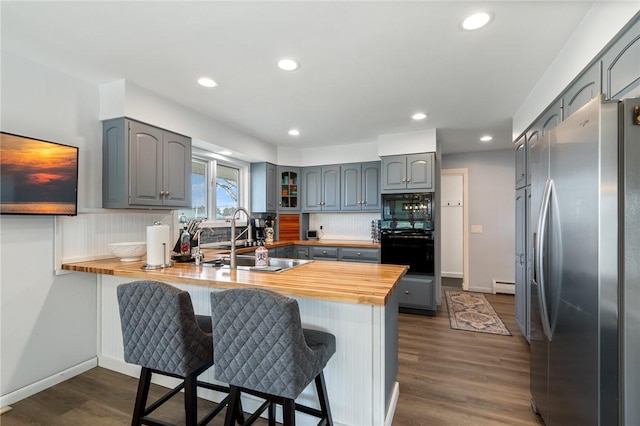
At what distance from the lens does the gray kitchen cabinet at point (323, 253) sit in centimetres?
445

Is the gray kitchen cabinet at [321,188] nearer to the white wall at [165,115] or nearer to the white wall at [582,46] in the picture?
the white wall at [165,115]

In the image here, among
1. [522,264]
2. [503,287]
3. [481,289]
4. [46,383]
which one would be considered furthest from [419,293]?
[46,383]

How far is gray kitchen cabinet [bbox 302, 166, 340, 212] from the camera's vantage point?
188 inches

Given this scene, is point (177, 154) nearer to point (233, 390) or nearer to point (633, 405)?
point (233, 390)

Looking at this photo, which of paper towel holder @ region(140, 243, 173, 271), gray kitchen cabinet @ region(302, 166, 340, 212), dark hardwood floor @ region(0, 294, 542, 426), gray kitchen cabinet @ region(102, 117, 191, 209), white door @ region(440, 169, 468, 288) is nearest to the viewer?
dark hardwood floor @ region(0, 294, 542, 426)

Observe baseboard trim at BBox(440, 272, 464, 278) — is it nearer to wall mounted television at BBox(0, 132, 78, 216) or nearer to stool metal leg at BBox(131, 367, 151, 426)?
stool metal leg at BBox(131, 367, 151, 426)

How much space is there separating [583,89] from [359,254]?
3.02 m

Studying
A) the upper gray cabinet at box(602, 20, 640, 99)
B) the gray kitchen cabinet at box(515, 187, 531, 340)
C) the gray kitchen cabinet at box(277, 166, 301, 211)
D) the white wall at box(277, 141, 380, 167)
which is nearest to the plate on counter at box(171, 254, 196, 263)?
the gray kitchen cabinet at box(277, 166, 301, 211)

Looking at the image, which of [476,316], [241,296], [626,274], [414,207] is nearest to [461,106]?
[414,207]

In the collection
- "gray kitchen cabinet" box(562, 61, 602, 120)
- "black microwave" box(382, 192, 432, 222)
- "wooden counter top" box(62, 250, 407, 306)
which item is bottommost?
"wooden counter top" box(62, 250, 407, 306)

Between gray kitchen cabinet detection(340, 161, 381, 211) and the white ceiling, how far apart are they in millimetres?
1395

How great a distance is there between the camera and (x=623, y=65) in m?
1.39

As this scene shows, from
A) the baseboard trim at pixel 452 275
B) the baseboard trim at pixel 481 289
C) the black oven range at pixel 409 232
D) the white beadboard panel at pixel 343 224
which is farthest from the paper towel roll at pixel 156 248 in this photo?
the baseboard trim at pixel 452 275

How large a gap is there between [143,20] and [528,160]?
3332 millimetres
